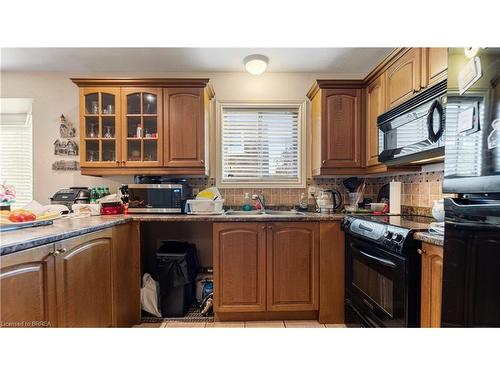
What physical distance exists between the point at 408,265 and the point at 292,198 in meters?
1.51

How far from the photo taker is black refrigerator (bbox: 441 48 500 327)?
728mm

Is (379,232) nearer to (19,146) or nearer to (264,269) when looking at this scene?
(264,269)

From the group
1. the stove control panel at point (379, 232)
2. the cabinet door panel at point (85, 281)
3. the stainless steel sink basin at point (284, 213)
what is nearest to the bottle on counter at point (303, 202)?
the stainless steel sink basin at point (284, 213)

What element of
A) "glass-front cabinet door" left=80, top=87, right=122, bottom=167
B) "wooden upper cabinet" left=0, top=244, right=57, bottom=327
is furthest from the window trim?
"wooden upper cabinet" left=0, top=244, right=57, bottom=327

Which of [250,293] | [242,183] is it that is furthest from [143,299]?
[242,183]

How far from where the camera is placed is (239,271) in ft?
6.41

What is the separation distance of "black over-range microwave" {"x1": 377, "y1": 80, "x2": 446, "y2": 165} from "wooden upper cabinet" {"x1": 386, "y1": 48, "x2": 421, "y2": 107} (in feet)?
0.37

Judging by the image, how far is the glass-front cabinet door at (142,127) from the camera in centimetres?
225

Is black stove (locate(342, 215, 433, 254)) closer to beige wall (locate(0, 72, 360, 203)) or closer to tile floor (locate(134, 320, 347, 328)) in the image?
tile floor (locate(134, 320, 347, 328))

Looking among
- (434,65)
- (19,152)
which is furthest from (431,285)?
(19,152)

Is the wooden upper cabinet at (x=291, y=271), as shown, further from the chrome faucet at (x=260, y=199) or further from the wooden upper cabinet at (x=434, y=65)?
the wooden upper cabinet at (x=434, y=65)

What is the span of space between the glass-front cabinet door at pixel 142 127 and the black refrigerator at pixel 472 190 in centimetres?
216

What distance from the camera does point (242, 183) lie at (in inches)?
105
